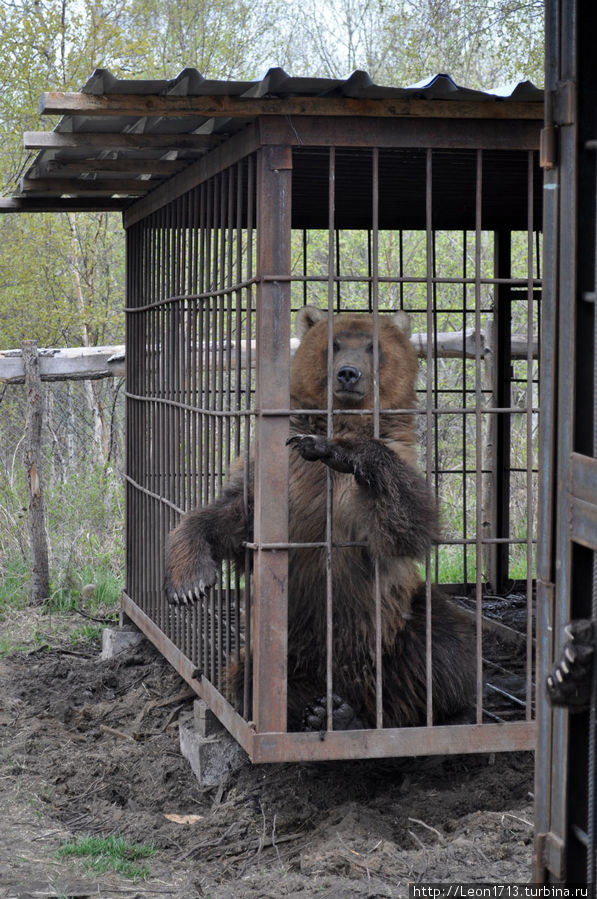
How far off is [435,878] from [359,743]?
871 millimetres

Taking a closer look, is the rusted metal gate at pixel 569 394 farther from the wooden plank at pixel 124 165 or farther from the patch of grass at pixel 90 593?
the patch of grass at pixel 90 593

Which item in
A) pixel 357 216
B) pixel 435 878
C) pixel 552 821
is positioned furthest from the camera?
pixel 357 216

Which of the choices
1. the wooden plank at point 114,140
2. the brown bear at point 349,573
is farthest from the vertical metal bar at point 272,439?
the wooden plank at point 114,140

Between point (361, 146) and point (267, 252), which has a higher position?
point (361, 146)

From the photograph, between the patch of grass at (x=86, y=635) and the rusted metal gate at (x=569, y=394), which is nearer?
the rusted metal gate at (x=569, y=394)

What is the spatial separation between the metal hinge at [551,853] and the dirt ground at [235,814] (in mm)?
916

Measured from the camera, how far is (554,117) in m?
3.32

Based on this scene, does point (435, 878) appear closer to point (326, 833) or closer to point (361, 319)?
point (326, 833)

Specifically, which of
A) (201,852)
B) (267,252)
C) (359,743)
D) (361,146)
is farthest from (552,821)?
(361,146)

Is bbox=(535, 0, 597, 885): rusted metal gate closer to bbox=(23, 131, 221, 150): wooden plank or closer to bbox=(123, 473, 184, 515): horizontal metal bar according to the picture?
bbox=(23, 131, 221, 150): wooden plank

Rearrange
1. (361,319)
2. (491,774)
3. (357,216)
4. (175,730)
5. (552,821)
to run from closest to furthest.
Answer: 1. (552,821)
2. (491,774)
3. (361,319)
4. (175,730)
5. (357,216)

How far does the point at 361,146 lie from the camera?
193 inches

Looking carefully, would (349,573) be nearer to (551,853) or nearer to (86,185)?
(551,853)

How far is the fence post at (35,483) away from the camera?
9.78 m
